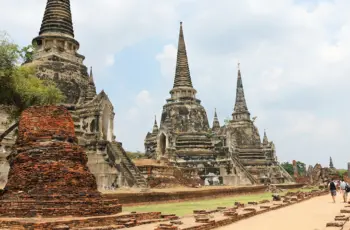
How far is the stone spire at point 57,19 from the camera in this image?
28.5 m

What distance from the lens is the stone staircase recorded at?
21906 millimetres

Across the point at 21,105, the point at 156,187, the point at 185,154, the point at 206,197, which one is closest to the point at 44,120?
the point at 21,105

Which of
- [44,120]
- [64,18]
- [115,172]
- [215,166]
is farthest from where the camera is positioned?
[215,166]

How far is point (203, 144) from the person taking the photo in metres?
38.2

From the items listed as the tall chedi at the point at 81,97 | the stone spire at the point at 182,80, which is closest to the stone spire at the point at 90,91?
the tall chedi at the point at 81,97

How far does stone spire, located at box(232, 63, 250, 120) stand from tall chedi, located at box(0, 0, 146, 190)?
26192mm

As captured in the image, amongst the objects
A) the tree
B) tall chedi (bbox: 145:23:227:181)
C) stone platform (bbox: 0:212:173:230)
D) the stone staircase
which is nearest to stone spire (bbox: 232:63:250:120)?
tall chedi (bbox: 145:23:227:181)

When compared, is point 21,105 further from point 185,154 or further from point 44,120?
point 185,154

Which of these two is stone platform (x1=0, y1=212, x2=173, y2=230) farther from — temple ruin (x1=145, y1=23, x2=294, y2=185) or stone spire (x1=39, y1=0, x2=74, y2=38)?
temple ruin (x1=145, y1=23, x2=294, y2=185)

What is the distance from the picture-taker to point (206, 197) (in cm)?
2309

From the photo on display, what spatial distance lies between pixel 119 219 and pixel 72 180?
165 centimetres

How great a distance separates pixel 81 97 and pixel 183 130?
48.7 feet

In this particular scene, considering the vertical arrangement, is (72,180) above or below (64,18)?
below

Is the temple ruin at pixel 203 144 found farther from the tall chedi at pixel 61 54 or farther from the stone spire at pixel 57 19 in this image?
the stone spire at pixel 57 19
